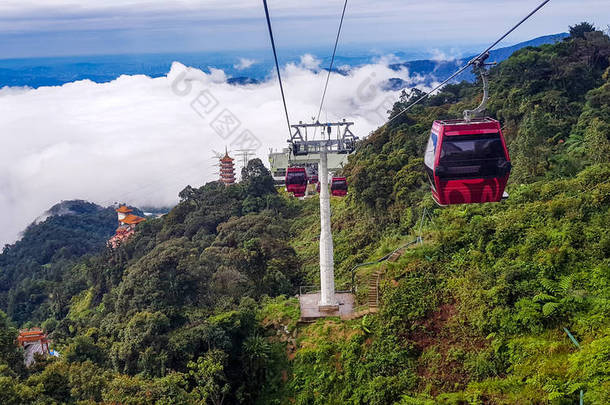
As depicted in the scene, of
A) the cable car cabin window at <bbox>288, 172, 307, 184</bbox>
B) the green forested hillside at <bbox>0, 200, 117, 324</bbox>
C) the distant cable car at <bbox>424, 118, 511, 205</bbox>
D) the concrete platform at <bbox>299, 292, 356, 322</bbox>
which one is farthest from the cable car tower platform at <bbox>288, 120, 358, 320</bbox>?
the green forested hillside at <bbox>0, 200, 117, 324</bbox>

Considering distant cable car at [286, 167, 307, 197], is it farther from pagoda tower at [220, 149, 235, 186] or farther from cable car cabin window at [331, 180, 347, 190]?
pagoda tower at [220, 149, 235, 186]

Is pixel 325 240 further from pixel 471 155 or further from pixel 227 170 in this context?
pixel 227 170

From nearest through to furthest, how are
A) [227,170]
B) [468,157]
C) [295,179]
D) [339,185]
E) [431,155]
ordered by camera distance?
[468,157]
[431,155]
[295,179]
[339,185]
[227,170]

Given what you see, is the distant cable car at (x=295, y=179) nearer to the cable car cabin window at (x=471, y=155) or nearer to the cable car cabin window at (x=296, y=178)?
the cable car cabin window at (x=296, y=178)

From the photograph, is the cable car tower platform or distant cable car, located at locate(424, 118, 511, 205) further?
the cable car tower platform

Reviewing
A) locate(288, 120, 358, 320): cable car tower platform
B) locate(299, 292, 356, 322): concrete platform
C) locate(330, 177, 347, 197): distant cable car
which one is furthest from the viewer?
locate(330, 177, 347, 197): distant cable car

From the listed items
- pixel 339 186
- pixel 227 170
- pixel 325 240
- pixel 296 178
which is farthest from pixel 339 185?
pixel 227 170

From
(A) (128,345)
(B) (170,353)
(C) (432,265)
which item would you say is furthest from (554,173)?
(A) (128,345)
